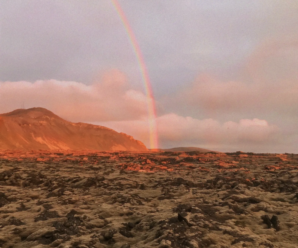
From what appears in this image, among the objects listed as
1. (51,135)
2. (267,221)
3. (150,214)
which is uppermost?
(51,135)

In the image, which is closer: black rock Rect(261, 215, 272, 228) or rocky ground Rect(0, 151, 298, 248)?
rocky ground Rect(0, 151, 298, 248)

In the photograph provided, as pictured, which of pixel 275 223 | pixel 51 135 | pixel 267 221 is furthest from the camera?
pixel 51 135

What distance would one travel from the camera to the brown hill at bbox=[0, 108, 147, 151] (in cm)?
11393

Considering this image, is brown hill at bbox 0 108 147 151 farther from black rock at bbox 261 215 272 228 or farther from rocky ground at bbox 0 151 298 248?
black rock at bbox 261 215 272 228

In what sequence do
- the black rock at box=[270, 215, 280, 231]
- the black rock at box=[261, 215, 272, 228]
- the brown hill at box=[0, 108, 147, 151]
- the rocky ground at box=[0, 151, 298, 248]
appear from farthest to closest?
1. the brown hill at box=[0, 108, 147, 151]
2. the black rock at box=[261, 215, 272, 228]
3. the black rock at box=[270, 215, 280, 231]
4. the rocky ground at box=[0, 151, 298, 248]

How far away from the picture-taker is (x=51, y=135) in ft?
458

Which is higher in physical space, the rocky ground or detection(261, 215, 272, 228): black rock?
detection(261, 215, 272, 228): black rock

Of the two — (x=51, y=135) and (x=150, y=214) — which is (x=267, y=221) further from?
(x=51, y=135)

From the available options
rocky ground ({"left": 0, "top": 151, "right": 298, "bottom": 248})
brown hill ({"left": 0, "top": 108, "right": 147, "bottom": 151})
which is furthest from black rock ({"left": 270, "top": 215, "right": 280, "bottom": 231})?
brown hill ({"left": 0, "top": 108, "right": 147, "bottom": 151})

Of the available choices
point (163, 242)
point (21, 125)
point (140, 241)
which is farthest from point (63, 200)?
point (21, 125)

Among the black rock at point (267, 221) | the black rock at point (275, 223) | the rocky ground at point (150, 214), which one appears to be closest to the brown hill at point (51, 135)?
the rocky ground at point (150, 214)

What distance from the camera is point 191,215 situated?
664 centimetres

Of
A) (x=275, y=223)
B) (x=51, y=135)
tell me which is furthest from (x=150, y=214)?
(x=51, y=135)

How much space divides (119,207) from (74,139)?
498 ft
